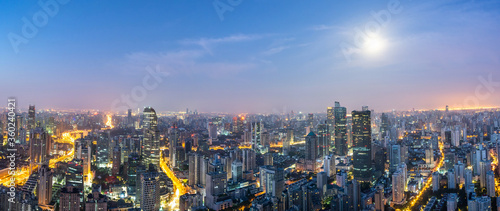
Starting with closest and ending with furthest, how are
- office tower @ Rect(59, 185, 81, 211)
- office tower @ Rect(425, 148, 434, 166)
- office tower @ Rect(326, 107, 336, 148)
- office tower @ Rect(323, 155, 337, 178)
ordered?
office tower @ Rect(59, 185, 81, 211), office tower @ Rect(323, 155, 337, 178), office tower @ Rect(425, 148, 434, 166), office tower @ Rect(326, 107, 336, 148)

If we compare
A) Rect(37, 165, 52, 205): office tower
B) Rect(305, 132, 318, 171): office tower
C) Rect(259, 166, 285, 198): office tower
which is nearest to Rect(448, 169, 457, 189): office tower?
Rect(259, 166, 285, 198): office tower

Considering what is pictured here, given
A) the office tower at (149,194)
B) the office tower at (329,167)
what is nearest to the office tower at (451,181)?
the office tower at (329,167)

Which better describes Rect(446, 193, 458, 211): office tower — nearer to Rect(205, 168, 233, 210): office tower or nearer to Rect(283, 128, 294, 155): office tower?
Rect(205, 168, 233, 210): office tower

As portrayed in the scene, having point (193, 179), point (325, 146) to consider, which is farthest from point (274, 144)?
point (193, 179)

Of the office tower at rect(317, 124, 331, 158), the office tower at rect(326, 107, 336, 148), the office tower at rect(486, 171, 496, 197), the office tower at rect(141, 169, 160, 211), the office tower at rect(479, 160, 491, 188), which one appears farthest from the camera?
the office tower at rect(326, 107, 336, 148)

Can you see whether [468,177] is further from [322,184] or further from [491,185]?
[322,184]

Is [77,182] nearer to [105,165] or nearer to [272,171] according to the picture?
[105,165]
